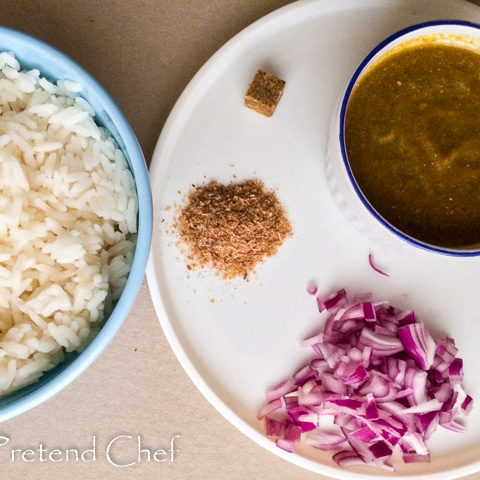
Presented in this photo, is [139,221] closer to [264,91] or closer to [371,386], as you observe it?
[264,91]

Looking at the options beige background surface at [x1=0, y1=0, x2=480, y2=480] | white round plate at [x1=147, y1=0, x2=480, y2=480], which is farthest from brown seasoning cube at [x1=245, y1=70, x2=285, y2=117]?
beige background surface at [x1=0, y1=0, x2=480, y2=480]

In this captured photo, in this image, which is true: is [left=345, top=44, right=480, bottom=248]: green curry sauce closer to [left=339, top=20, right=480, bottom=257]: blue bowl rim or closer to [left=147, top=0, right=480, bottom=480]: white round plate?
[left=339, top=20, right=480, bottom=257]: blue bowl rim

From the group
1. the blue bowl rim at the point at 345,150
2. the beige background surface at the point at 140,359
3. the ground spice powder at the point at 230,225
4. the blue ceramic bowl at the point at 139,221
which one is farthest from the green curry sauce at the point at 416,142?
the blue ceramic bowl at the point at 139,221

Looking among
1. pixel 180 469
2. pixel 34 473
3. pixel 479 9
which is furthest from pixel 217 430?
pixel 479 9

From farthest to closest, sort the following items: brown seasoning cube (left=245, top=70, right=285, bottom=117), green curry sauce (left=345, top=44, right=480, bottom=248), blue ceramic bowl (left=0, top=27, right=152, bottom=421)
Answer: brown seasoning cube (left=245, top=70, right=285, bottom=117), green curry sauce (left=345, top=44, right=480, bottom=248), blue ceramic bowl (left=0, top=27, right=152, bottom=421)

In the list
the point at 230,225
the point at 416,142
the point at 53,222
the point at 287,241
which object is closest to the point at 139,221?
the point at 53,222

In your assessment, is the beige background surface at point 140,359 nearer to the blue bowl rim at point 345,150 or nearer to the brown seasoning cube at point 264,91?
the brown seasoning cube at point 264,91
